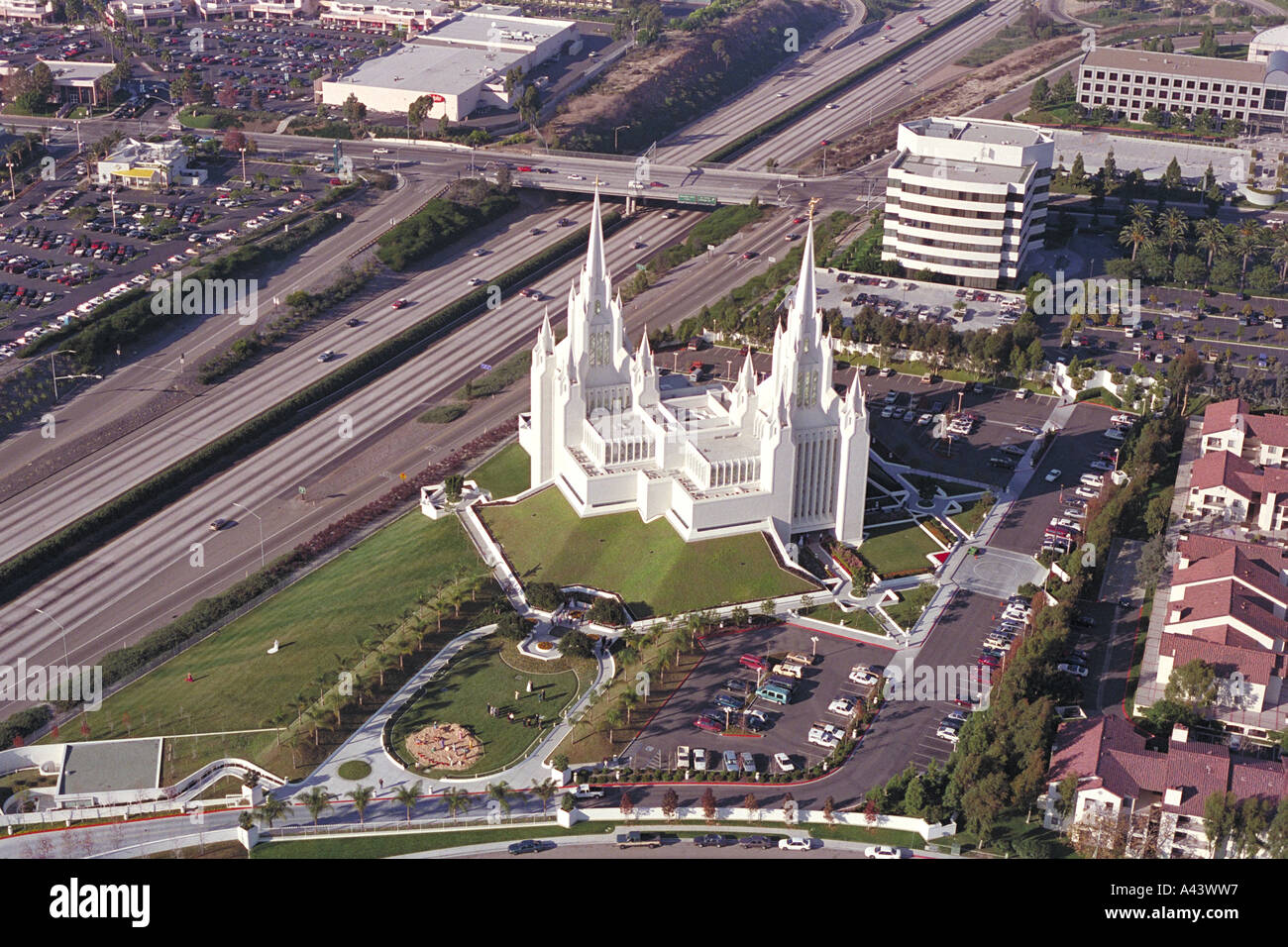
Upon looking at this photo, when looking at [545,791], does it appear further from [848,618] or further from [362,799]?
[848,618]

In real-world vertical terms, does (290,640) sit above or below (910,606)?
below

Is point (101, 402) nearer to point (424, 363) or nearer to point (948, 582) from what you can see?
point (424, 363)

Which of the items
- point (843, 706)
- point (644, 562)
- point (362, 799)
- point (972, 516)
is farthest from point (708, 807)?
point (972, 516)

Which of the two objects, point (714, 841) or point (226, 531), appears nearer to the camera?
point (714, 841)

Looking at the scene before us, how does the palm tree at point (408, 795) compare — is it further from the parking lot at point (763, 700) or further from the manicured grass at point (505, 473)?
the manicured grass at point (505, 473)

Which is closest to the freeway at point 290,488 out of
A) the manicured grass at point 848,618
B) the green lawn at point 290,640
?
the green lawn at point 290,640

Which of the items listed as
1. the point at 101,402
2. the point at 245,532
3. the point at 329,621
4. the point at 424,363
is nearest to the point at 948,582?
the point at 329,621
